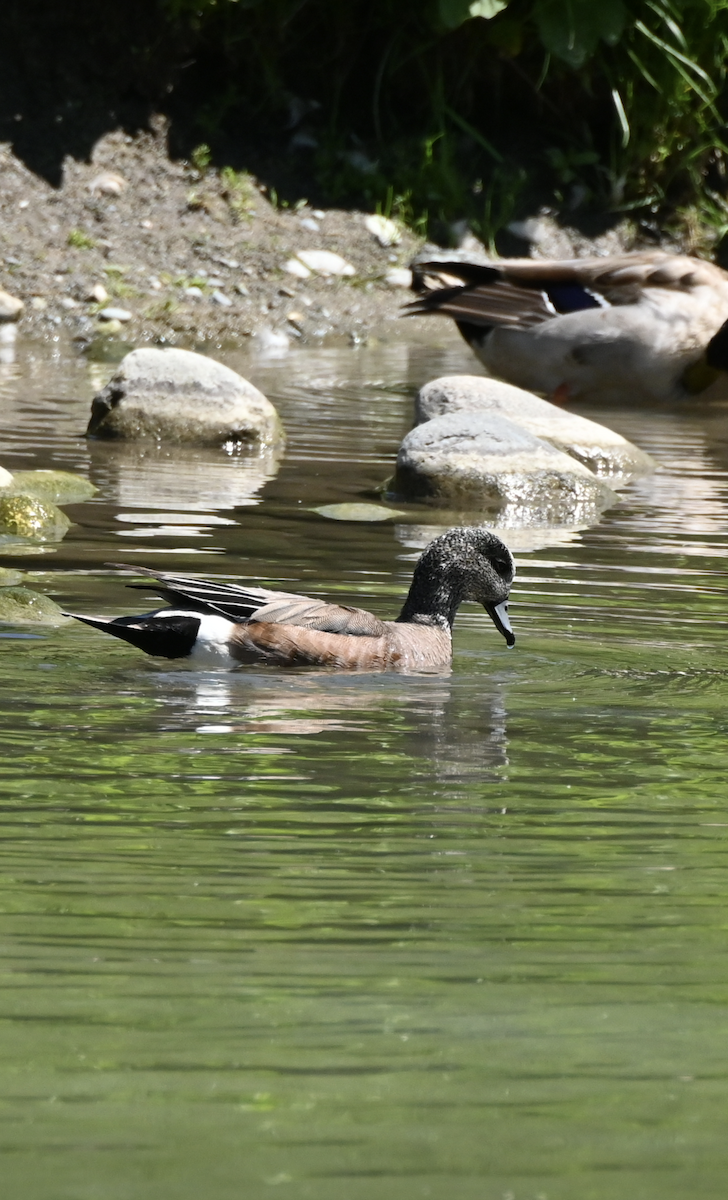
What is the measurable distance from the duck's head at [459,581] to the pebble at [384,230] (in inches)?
375

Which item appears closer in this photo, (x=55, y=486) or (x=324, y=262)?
(x=55, y=486)

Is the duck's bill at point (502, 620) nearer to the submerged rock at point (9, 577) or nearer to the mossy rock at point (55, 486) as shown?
the submerged rock at point (9, 577)

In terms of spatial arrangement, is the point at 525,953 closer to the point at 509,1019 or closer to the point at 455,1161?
the point at 509,1019

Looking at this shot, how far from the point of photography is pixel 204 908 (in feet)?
9.31

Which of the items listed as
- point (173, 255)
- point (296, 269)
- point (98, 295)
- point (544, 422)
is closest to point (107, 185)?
point (173, 255)

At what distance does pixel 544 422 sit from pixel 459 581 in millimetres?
4046

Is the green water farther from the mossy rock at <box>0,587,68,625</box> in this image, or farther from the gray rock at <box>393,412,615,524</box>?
the gray rock at <box>393,412,615,524</box>

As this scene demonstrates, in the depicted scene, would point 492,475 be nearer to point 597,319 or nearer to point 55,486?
point 55,486

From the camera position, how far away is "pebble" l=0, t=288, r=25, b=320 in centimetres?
1263

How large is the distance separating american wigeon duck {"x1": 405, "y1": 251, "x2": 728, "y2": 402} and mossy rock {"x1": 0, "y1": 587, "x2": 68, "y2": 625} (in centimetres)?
605

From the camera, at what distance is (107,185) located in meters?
13.7

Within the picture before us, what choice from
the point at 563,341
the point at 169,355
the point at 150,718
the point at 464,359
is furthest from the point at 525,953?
the point at 464,359

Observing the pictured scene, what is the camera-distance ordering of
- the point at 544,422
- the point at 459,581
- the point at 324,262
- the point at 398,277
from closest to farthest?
the point at 459,581
the point at 544,422
the point at 324,262
the point at 398,277

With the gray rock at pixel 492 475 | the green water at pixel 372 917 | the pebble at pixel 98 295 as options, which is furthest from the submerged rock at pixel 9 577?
the pebble at pixel 98 295
